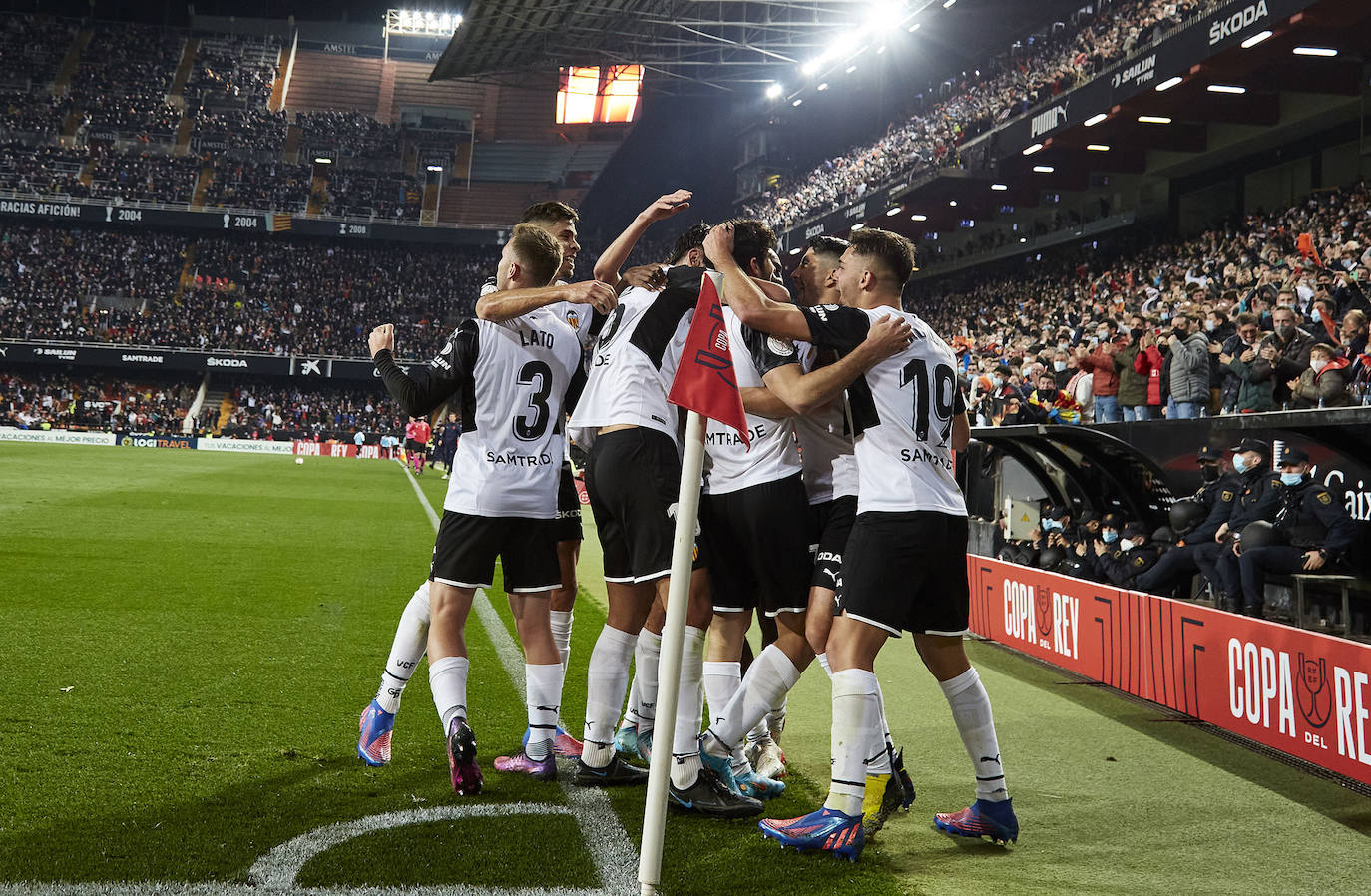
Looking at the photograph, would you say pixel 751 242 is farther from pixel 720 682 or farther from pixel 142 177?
pixel 142 177

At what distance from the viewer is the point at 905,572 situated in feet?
12.4

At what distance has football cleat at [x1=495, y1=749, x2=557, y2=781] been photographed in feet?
14.8

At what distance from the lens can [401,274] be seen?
5362 centimetres

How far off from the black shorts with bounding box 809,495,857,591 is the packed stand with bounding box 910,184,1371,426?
6.44m

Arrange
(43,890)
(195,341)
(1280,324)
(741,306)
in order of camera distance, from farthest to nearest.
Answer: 1. (195,341)
2. (1280,324)
3. (741,306)
4. (43,890)

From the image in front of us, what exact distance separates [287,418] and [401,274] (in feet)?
29.9

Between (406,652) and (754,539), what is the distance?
155 centimetres

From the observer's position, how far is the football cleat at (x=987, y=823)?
13.2 feet

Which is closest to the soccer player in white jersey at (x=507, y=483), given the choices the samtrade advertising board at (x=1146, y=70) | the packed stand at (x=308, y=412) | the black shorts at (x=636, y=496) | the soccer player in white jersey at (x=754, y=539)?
the black shorts at (x=636, y=496)

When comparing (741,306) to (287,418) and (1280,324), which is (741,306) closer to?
(1280,324)

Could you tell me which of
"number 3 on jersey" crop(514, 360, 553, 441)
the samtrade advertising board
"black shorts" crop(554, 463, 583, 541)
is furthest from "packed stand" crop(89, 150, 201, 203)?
"number 3 on jersey" crop(514, 360, 553, 441)

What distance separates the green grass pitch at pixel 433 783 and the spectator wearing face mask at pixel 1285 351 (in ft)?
13.1

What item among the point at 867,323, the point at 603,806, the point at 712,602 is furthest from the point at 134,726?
the point at 867,323

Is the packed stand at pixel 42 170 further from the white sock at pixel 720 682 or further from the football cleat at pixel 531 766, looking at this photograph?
the white sock at pixel 720 682
